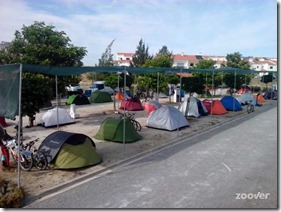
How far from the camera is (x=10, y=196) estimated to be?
6.06 m

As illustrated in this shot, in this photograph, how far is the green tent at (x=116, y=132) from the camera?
37.3 ft

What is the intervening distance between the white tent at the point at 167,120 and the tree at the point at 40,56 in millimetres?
4526

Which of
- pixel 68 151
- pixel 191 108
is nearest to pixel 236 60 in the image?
pixel 191 108

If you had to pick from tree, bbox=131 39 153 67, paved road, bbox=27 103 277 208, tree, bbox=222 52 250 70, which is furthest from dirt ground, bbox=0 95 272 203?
tree, bbox=131 39 153 67

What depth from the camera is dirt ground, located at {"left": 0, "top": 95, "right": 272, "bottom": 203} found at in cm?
737

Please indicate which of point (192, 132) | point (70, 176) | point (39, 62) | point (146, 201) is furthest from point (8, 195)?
point (192, 132)

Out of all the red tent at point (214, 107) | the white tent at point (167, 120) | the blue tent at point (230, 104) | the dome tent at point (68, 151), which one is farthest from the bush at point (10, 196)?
the blue tent at point (230, 104)

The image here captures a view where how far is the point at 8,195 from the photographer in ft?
20.0

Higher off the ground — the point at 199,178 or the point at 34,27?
the point at 34,27

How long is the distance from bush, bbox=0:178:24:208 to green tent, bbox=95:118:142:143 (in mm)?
5210

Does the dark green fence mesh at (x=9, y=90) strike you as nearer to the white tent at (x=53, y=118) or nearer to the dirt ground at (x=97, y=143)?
the dirt ground at (x=97, y=143)

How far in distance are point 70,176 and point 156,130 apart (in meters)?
6.77

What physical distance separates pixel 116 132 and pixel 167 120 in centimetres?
334

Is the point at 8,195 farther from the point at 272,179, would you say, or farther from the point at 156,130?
the point at 156,130
